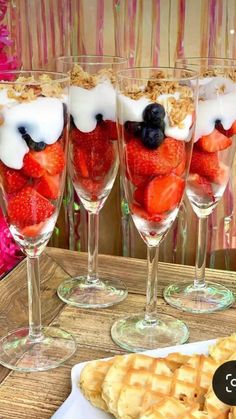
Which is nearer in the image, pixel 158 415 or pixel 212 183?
pixel 158 415

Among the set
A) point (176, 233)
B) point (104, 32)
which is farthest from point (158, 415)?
point (104, 32)

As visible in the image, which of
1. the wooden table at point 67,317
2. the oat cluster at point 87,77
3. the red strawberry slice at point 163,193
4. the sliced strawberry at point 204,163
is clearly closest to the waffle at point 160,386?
the wooden table at point 67,317

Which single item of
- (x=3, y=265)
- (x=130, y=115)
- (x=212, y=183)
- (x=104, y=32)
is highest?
(x=104, y=32)

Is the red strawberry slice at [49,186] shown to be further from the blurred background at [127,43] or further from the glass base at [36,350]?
the blurred background at [127,43]

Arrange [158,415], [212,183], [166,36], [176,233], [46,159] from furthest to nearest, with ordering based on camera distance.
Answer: [176,233] → [166,36] → [212,183] → [46,159] → [158,415]

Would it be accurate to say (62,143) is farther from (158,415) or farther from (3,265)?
(3,265)

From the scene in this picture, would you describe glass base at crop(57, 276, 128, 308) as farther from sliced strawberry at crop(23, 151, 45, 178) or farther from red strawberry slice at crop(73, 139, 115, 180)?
sliced strawberry at crop(23, 151, 45, 178)

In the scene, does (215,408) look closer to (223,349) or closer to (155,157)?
(223,349)

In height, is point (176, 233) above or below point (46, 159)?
below
